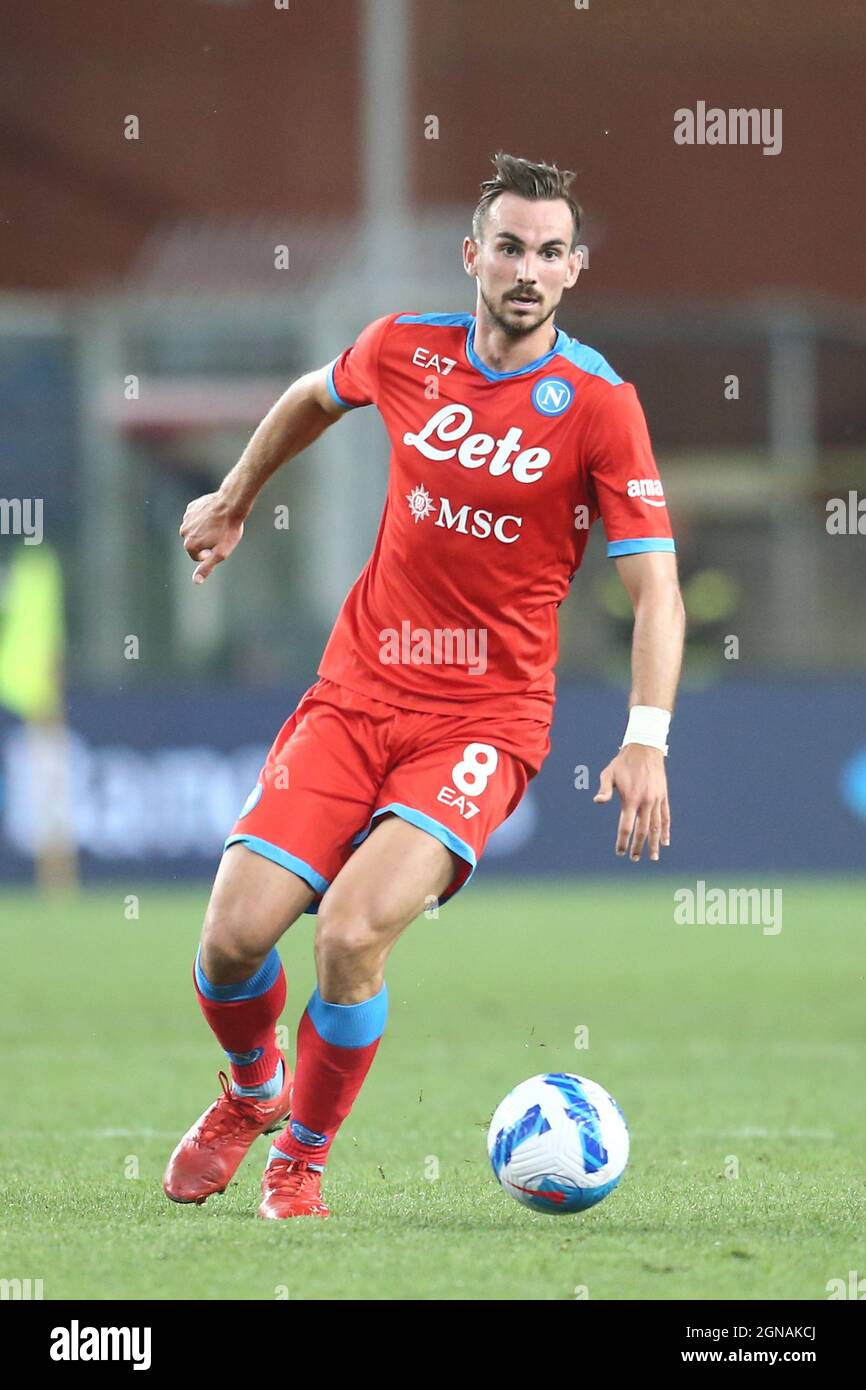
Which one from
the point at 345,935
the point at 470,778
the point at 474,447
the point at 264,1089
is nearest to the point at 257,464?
the point at 474,447

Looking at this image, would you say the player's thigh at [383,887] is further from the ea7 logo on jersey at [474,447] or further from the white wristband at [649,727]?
the ea7 logo on jersey at [474,447]

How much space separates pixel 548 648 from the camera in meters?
5.25

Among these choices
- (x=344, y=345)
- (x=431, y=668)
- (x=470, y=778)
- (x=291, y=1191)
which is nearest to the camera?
(x=291, y=1191)

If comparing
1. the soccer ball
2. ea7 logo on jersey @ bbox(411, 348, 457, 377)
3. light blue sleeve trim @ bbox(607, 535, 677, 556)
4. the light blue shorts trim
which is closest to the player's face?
ea7 logo on jersey @ bbox(411, 348, 457, 377)

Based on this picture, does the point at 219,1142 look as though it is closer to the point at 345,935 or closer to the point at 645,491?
the point at 345,935

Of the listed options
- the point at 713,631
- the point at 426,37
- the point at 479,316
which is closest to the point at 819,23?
the point at 426,37

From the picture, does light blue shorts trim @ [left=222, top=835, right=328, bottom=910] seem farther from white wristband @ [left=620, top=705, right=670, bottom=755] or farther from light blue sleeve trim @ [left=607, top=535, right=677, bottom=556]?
light blue sleeve trim @ [left=607, top=535, right=677, bottom=556]

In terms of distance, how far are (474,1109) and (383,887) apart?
2.14 m

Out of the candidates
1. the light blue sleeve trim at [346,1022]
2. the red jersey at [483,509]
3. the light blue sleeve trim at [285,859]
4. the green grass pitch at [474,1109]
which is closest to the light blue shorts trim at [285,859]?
the light blue sleeve trim at [285,859]

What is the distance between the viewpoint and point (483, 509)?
5059 millimetres

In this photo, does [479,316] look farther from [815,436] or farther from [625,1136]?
[815,436]

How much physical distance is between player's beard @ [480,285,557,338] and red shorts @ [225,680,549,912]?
34.9 inches

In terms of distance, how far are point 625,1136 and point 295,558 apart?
1094 cm

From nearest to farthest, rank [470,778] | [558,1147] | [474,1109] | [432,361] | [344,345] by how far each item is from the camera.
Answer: [558,1147], [470,778], [432,361], [474,1109], [344,345]
